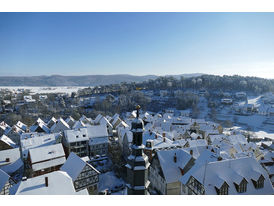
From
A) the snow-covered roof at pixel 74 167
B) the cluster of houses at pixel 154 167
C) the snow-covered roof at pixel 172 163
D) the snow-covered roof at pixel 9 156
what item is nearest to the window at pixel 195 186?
the cluster of houses at pixel 154 167

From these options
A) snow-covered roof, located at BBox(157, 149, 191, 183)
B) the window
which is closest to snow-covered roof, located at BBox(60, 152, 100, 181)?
snow-covered roof, located at BBox(157, 149, 191, 183)

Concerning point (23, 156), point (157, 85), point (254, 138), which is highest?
point (157, 85)

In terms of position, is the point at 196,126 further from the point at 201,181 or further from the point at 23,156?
the point at 23,156

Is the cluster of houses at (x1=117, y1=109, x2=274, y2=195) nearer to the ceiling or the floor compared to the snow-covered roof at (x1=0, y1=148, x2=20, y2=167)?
nearer to the ceiling

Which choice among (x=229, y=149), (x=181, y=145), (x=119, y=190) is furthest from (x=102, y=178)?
(x=229, y=149)

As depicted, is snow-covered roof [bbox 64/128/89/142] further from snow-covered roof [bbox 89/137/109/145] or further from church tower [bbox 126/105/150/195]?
church tower [bbox 126/105/150/195]

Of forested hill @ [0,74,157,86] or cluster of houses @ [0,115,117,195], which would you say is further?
forested hill @ [0,74,157,86]

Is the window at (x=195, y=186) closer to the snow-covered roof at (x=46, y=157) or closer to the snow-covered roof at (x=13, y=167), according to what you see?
the snow-covered roof at (x=46, y=157)
